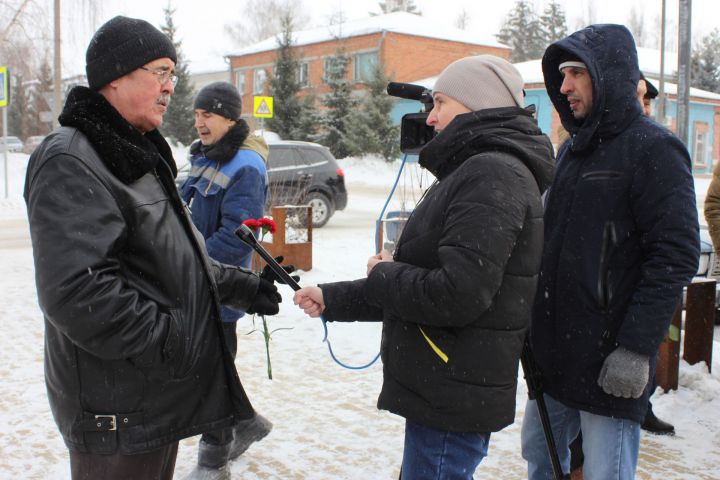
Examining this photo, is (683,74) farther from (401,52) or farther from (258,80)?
(258,80)

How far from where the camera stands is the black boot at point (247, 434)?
12.6ft

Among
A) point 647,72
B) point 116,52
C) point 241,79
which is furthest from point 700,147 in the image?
point 116,52

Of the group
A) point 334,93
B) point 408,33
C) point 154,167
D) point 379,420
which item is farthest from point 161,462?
point 408,33

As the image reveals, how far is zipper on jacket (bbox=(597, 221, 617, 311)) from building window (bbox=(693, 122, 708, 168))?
40.1 metres

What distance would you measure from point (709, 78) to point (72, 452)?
5179 cm

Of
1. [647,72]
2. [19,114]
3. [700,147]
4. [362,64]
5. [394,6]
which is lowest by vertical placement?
[700,147]

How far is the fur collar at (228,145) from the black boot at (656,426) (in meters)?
2.76

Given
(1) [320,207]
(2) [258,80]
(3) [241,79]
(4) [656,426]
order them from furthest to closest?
1. (3) [241,79]
2. (2) [258,80]
3. (1) [320,207]
4. (4) [656,426]

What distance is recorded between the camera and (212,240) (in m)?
3.69

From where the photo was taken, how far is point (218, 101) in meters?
3.90

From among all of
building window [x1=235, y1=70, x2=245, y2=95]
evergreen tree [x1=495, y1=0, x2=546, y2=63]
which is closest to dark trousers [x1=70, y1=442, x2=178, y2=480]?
building window [x1=235, y1=70, x2=245, y2=95]

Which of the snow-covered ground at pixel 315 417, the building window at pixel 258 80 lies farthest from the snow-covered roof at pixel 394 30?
the snow-covered ground at pixel 315 417

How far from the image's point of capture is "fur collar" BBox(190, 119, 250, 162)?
12.5 feet

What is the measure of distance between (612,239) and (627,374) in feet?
1.56
